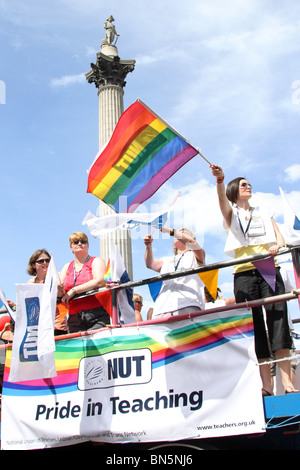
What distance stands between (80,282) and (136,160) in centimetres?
153

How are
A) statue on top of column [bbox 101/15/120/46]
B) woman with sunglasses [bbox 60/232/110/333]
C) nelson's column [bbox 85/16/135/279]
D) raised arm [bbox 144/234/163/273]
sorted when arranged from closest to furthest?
woman with sunglasses [bbox 60/232/110/333] < raised arm [bbox 144/234/163/273] < nelson's column [bbox 85/16/135/279] < statue on top of column [bbox 101/15/120/46]

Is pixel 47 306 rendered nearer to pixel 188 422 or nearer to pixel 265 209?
pixel 188 422

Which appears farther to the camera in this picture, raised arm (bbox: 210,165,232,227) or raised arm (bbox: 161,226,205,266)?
raised arm (bbox: 161,226,205,266)

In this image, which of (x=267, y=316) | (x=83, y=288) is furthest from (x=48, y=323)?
(x=267, y=316)

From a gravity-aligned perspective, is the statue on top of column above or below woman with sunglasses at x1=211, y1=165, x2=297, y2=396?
above

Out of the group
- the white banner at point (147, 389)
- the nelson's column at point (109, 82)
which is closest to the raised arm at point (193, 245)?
the white banner at point (147, 389)

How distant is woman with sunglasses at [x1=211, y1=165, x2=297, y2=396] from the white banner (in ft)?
0.61

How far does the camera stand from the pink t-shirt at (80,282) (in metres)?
5.24

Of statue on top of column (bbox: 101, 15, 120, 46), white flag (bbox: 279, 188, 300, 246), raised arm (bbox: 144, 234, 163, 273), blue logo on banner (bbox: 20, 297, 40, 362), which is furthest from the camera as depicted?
statue on top of column (bbox: 101, 15, 120, 46)

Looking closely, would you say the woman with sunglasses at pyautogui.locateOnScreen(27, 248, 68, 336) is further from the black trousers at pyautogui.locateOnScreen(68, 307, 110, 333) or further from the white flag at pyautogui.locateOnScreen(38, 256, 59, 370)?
the white flag at pyautogui.locateOnScreen(38, 256, 59, 370)

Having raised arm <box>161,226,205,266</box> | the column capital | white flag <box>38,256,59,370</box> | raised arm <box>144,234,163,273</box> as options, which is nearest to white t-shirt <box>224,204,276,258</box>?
raised arm <box>161,226,205,266</box>

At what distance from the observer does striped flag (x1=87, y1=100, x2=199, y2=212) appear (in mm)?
5586

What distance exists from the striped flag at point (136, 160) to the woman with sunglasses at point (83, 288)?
2.16 feet

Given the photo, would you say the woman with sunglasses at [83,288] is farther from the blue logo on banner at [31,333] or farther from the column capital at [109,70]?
the column capital at [109,70]
